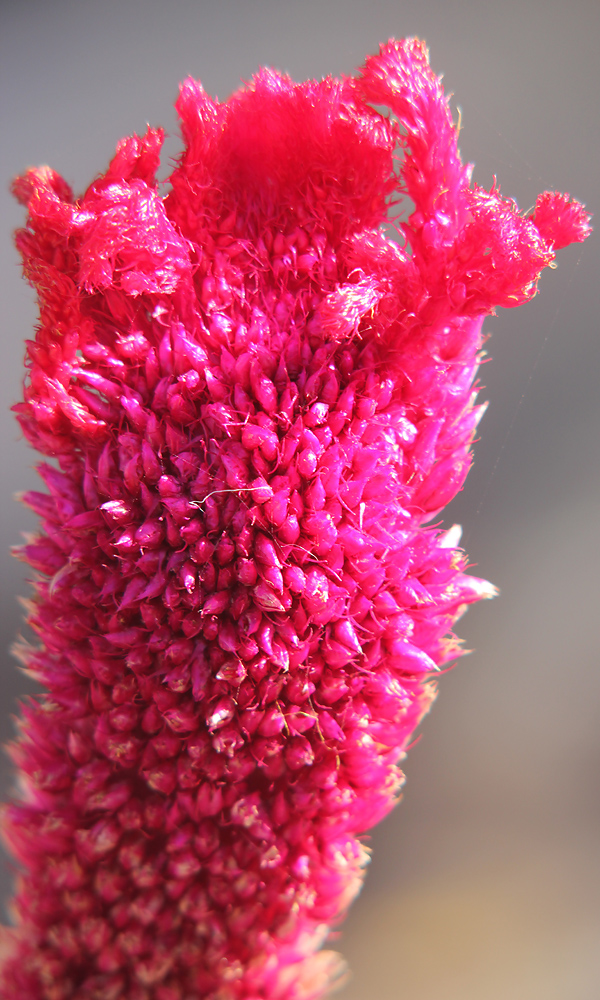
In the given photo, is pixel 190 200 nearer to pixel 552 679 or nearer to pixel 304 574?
pixel 304 574

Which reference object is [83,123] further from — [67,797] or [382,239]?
[67,797]

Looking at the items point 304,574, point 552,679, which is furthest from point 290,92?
point 552,679

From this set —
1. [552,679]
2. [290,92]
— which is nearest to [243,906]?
[552,679]

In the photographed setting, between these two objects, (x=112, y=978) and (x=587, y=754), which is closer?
(x=112, y=978)

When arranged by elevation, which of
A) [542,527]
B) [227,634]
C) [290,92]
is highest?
[290,92]

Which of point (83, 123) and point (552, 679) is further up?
point (83, 123)

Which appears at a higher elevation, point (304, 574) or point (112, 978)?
point (304, 574)
